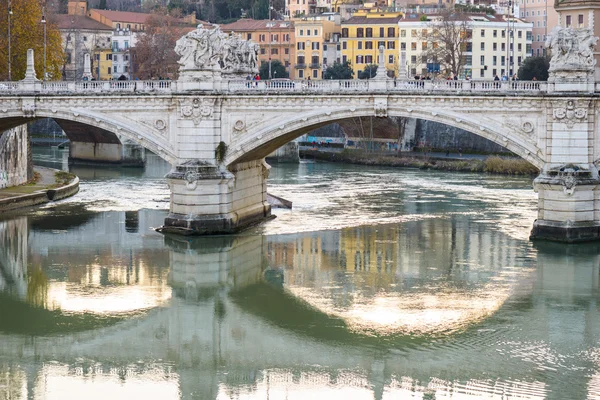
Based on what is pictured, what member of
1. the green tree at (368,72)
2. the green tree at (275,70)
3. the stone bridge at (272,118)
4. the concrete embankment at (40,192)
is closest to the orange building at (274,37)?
the green tree at (275,70)

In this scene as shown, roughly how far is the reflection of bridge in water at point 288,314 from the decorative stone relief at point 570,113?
3149 millimetres

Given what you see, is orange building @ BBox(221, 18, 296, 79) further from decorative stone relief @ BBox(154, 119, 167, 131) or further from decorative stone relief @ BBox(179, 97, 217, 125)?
decorative stone relief @ BBox(179, 97, 217, 125)

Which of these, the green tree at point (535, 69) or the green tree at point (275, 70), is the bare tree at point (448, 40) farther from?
the green tree at point (275, 70)

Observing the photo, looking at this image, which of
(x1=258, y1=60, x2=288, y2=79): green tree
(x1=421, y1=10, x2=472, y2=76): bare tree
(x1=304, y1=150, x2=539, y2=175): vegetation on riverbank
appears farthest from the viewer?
(x1=258, y1=60, x2=288, y2=79): green tree

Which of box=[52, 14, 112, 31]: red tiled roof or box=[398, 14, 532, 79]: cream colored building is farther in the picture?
box=[52, 14, 112, 31]: red tiled roof

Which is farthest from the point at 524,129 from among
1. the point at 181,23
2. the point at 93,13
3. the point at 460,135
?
the point at 93,13

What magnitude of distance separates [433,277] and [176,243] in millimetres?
7296

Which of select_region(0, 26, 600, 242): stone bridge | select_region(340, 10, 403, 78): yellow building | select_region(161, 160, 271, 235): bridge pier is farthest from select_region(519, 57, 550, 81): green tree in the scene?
select_region(161, 160, 271, 235): bridge pier

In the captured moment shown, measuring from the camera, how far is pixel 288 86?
29922 mm

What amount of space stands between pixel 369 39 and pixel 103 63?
20.4m

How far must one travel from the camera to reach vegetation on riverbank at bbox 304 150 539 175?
1820 inches

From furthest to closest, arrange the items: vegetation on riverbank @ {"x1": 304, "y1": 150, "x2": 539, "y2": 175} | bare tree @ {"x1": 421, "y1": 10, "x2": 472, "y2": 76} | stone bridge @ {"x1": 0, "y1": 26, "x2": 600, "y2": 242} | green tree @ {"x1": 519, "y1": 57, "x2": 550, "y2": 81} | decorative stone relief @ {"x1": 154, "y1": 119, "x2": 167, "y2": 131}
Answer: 1. bare tree @ {"x1": 421, "y1": 10, "x2": 472, "y2": 76}
2. green tree @ {"x1": 519, "y1": 57, "x2": 550, "y2": 81}
3. vegetation on riverbank @ {"x1": 304, "y1": 150, "x2": 539, "y2": 175}
4. decorative stone relief @ {"x1": 154, "y1": 119, "x2": 167, "y2": 131}
5. stone bridge @ {"x1": 0, "y1": 26, "x2": 600, "y2": 242}

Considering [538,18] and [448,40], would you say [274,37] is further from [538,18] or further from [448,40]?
[448,40]

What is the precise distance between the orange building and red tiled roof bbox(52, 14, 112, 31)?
9786mm
